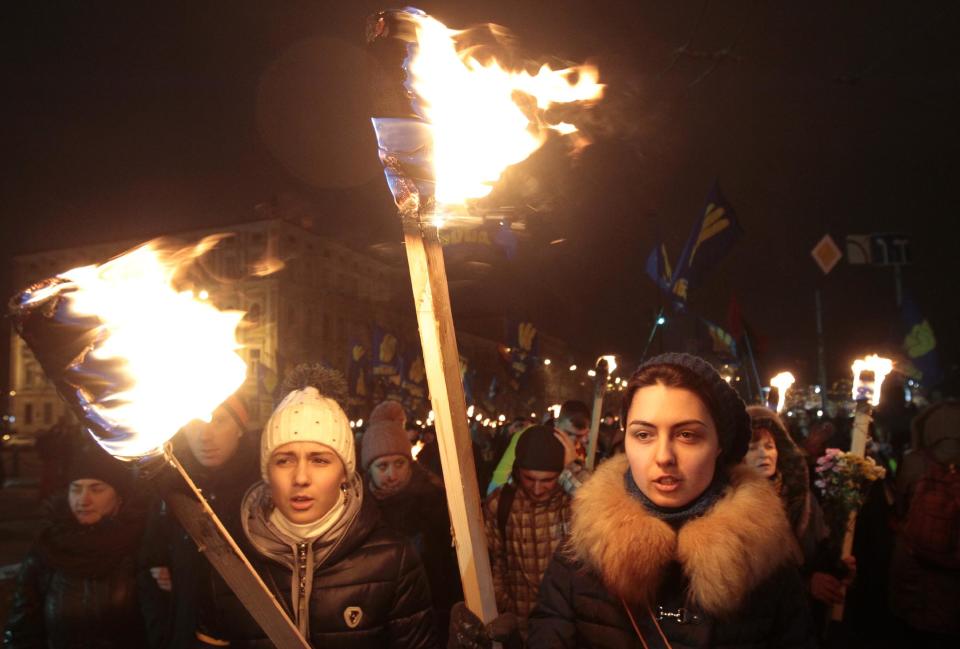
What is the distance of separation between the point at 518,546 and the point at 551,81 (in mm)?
2876

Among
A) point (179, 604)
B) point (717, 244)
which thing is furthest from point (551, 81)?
point (717, 244)

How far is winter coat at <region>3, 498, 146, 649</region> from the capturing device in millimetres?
3561

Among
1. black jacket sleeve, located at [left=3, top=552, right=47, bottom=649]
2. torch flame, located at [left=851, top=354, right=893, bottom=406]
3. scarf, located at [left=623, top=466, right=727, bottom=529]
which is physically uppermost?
torch flame, located at [left=851, top=354, right=893, bottom=406]

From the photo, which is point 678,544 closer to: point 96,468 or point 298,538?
point 298,538

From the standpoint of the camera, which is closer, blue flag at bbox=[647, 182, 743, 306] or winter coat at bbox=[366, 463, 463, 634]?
winter coat at bbox=[366, 463, 463, 634]

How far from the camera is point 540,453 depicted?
446 cm

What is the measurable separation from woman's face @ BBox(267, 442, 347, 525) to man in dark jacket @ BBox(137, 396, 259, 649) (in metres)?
1.05

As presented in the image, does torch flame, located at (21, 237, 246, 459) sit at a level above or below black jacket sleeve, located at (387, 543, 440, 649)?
above

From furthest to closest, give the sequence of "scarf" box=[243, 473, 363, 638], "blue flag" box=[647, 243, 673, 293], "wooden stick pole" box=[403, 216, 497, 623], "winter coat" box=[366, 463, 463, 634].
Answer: "blue flag" box=[647, 243, 673, 293], "winter coat" box=[366, 463, 463, 634], "scarf" box=[243, 473, 363, 638], "wooden stick pole" box=[403, 216, 497, 623]

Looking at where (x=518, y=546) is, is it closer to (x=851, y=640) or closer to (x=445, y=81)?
(x=445, y=81)

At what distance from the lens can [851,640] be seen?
6773mm

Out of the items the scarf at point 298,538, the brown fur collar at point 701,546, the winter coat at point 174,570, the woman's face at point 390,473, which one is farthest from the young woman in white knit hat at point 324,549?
the woman's face at point 390,473

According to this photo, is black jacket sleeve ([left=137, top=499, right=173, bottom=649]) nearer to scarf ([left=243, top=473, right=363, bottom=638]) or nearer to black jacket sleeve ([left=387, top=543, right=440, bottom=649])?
scarf ([left=243, top=473, right=363, bottom=638])

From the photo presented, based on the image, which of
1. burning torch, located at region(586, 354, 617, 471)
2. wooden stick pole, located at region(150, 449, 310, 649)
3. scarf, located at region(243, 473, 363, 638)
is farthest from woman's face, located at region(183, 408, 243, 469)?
burning torch, located at region(586, 354, 617, 471)
